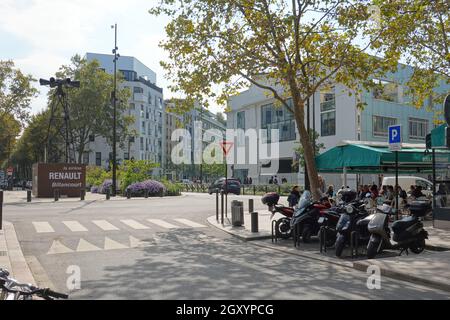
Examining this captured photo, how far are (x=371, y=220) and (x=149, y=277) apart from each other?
15.2 ft

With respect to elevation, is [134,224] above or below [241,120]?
below

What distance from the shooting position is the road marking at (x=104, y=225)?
1477 centimetres

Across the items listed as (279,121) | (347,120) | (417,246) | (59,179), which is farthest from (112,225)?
(279,121)

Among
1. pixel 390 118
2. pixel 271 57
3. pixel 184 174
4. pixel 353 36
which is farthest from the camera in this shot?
pixel 184 174

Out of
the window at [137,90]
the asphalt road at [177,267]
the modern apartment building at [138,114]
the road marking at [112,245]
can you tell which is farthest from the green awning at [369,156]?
the window at [137,90]

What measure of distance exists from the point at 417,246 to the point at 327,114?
138ft

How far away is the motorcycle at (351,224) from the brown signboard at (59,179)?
2589 cm

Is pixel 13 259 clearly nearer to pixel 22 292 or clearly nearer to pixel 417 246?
pixel 22 292

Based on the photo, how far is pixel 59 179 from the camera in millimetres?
33781

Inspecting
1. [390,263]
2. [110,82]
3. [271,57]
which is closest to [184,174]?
[110,82]

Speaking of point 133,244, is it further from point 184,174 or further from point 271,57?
point 184,174

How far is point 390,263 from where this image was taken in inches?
350

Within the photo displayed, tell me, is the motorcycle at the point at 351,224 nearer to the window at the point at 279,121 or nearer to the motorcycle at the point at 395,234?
A: the motorcycle at the point at 395,234
